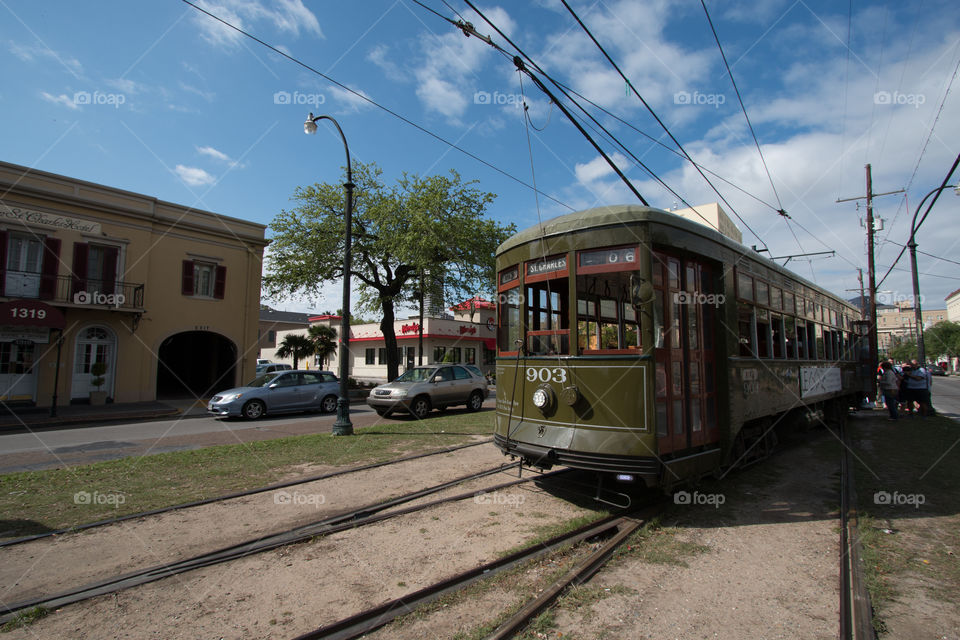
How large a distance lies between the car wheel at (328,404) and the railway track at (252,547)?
1091cm

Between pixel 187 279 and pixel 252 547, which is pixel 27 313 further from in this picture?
pixel 252 547

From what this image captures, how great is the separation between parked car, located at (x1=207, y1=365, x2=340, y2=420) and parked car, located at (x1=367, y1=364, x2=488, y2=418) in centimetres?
200

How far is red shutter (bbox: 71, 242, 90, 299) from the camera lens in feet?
57.7

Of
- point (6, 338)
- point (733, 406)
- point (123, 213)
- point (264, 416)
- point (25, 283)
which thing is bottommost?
point (264, 416)

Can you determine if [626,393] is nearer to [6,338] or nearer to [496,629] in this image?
[496,629]

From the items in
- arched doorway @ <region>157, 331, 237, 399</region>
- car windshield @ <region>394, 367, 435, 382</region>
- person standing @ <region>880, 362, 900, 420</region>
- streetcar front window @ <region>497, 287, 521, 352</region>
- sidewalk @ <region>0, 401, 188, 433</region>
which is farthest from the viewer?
arched doorway @ <region>157, 331, 237, 399</region>

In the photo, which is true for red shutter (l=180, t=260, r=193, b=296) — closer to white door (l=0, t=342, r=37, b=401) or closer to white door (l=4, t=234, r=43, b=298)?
white door (l=4, t=234, r=43, b=298)

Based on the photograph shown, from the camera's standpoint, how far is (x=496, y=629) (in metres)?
3.21

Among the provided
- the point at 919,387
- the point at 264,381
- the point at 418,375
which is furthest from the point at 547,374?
the point at 919,387

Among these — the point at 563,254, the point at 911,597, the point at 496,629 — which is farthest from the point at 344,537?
the point at 911,597

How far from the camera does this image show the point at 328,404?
1669cm

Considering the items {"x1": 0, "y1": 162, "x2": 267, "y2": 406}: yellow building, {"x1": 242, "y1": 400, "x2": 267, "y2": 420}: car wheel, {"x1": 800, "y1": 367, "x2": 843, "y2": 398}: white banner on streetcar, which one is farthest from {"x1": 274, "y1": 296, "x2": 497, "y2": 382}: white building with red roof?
{"x1": 800, "y1": 367, "x2": 843, "y2": 398}: white banner on streetcar

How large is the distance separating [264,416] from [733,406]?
13.8 m

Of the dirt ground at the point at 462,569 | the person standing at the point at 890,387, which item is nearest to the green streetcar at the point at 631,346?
the dirt ground at the point at 462,569
